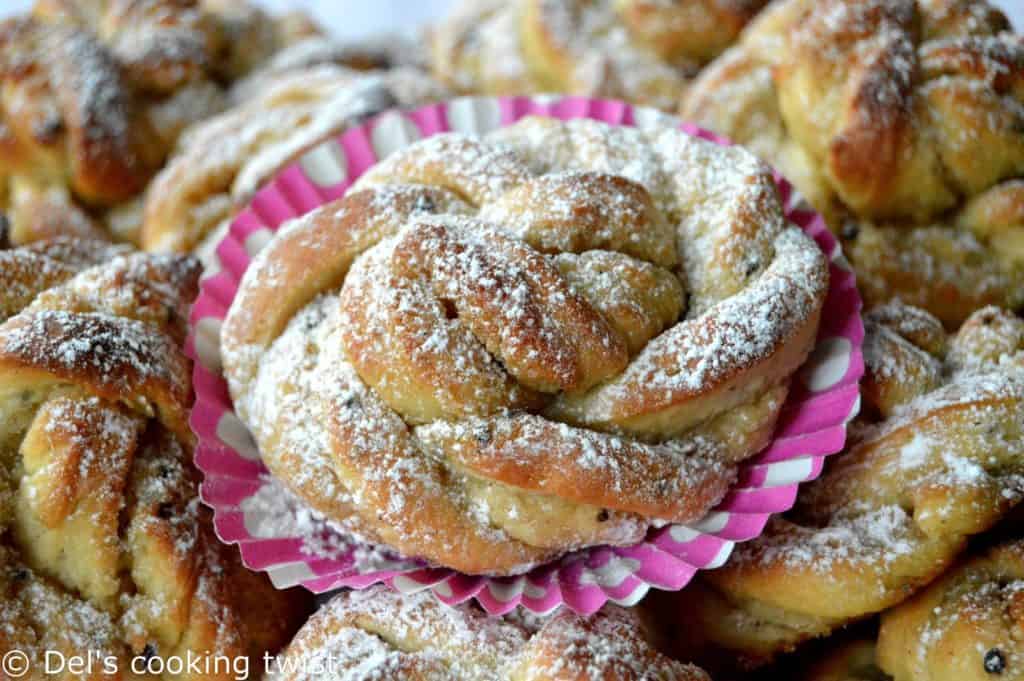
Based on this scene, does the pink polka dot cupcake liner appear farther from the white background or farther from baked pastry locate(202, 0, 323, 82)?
the white background

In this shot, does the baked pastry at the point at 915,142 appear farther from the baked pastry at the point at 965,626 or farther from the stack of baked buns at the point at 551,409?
the baked pastry at the point at 965,626

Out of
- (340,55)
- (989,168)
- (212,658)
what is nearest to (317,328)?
(212,658)

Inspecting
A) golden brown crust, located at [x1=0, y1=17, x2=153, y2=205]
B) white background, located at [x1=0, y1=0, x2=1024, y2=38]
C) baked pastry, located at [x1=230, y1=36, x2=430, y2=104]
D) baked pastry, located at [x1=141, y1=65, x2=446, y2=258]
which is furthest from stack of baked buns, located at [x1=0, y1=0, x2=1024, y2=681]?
white background, located at [x1=0, y1=0, x2=1024, y2=38]

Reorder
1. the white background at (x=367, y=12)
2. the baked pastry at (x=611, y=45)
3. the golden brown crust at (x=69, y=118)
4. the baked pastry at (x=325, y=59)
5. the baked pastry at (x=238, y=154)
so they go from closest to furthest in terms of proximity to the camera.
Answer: the baked pastry at (x=238, y=154) → the golden brown crust at (x=69, y=118) → the baked pastry at (x=611, y=45) → the baked pastry at (x=325, y=59) → the white background at (x=367, y=12)

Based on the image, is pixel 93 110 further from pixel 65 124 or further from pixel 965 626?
pixel 965 626

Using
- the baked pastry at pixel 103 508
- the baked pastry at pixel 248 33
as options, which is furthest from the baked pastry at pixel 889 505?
the baked pastry at pixel 248 33
